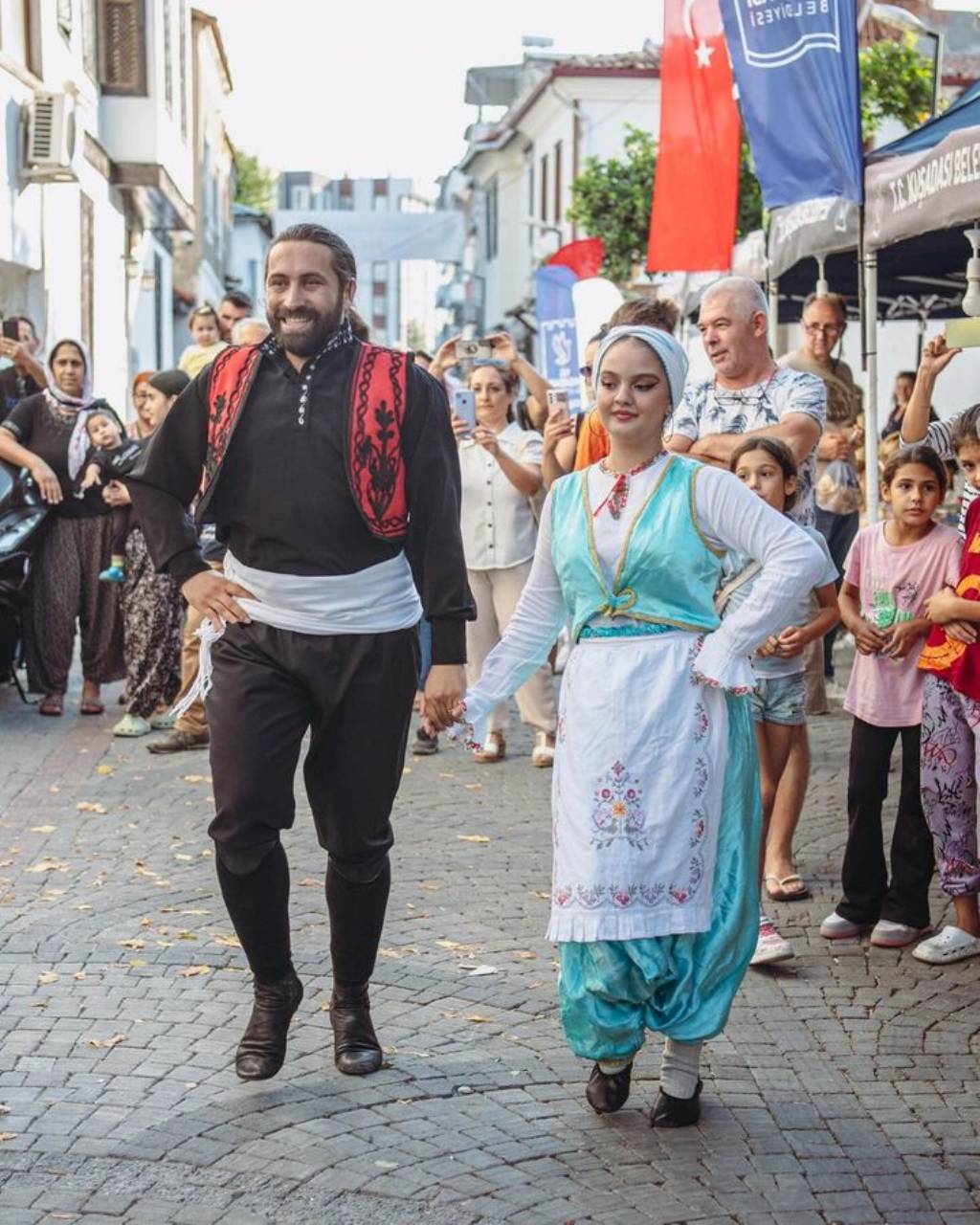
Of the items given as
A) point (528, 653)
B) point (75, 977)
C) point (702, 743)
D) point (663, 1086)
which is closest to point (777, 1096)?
point (663, 1086)

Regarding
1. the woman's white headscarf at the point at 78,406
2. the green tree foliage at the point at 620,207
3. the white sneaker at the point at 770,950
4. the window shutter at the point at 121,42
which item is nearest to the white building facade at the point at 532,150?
the green tree foliage at the point at 620,207

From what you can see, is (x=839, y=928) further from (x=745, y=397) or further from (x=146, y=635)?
(x=146, y=635)

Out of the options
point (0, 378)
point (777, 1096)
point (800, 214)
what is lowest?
point (777, 1096)

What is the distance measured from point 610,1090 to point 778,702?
7.46 feet

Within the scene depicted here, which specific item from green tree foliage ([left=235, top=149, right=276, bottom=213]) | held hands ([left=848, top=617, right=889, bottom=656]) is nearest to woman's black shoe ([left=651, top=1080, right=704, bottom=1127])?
held hands ([left=848, top=617, right=889, bottom=656])

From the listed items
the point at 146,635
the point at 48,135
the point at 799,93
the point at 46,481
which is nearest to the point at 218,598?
the point at 799,93

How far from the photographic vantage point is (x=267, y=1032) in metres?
5.02

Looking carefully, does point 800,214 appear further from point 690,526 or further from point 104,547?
point 690,526

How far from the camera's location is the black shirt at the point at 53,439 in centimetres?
1145

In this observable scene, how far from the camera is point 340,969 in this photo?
5148mm

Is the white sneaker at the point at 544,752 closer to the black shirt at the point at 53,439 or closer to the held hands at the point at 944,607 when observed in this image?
the black shirt at the point at 53,439

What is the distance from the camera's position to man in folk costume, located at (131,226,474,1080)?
15.8 ft

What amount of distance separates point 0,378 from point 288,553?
27.8ft

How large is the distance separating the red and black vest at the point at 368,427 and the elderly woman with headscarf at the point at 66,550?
6742 millimetres
